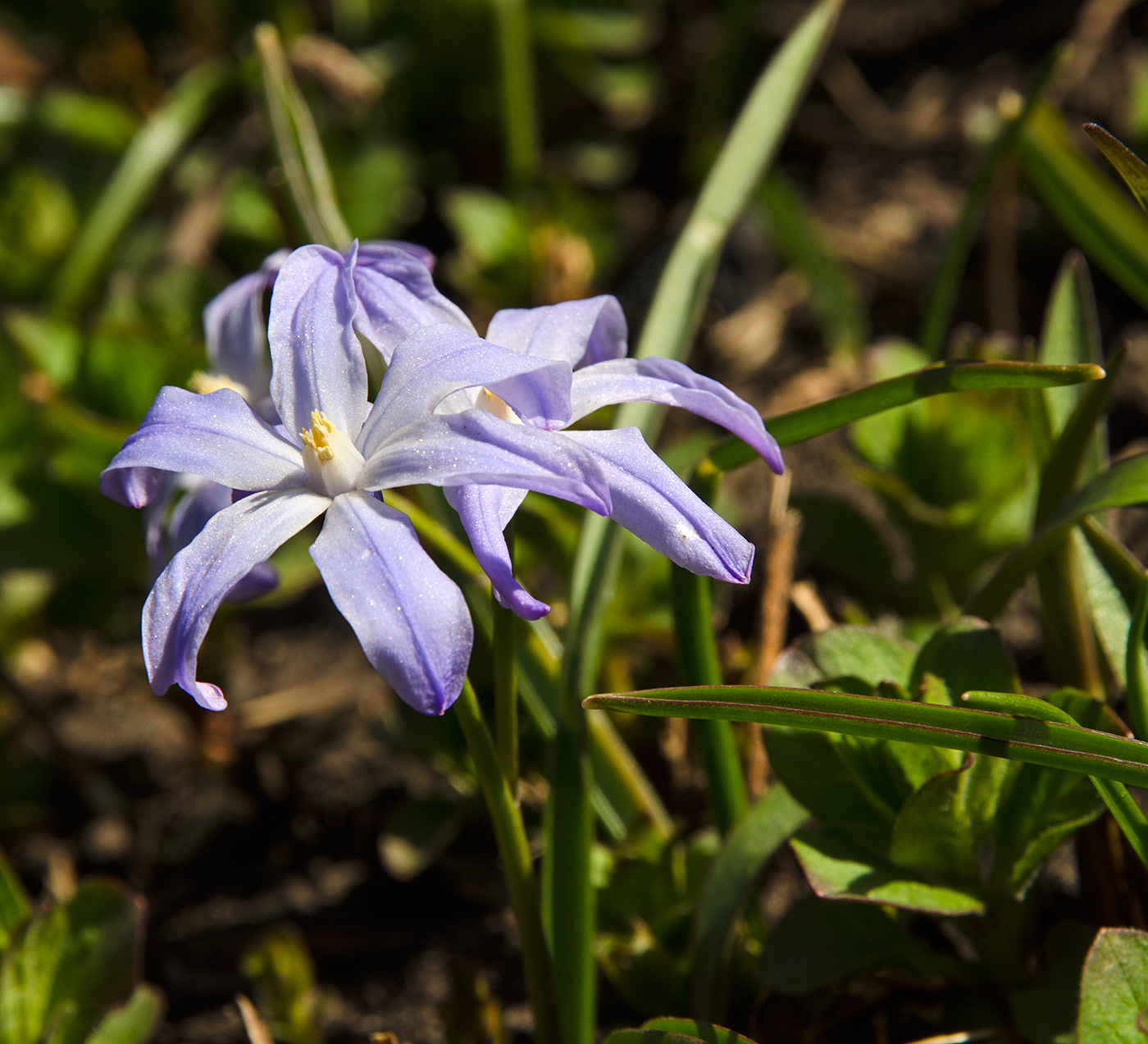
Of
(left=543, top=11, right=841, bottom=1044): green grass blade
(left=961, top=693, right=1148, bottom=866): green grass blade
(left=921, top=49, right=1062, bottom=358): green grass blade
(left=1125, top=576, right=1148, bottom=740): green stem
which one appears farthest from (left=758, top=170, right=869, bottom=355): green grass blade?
(left=961, top=693, right=1148, bottom=866): green grass blade

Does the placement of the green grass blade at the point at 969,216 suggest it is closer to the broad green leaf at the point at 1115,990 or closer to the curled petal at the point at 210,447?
the broad green leaf at the point at 1115,990

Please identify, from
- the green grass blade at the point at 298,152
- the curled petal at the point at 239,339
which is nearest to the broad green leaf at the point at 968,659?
the curled petal at the point at 239,339

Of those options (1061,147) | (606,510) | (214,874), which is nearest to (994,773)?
(606,510)

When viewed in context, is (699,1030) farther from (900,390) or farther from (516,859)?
(900,390)

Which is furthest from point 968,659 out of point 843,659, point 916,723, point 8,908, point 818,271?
point 818,271

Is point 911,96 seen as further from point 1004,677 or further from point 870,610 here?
point 1004,677
